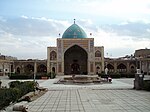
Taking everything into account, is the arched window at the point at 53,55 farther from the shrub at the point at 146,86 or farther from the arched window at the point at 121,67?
the shrub at the point at 146,86

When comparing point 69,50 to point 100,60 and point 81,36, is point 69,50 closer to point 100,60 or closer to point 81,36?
point 81,36

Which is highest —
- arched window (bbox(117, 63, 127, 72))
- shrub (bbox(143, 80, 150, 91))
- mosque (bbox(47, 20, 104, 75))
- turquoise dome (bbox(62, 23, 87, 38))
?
turquoise dome (bbox(62, 23, 87, 38))

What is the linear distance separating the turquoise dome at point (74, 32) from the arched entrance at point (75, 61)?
2.62 metres

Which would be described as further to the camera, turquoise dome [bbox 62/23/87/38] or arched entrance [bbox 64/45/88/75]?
arched entrance [bbox 64/45/88/75]

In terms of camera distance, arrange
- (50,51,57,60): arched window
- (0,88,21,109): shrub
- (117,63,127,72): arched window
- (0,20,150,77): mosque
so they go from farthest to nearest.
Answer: (117,63,127,72): arched window, (50,51,57,60): arched window, (0,20,150,77): mosque, (0,88,21,109): shrub

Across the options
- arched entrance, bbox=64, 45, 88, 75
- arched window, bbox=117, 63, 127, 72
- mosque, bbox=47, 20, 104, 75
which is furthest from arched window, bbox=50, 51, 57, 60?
arched window, bbox=117, 63, 127, 72

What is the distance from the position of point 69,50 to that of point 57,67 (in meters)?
5.54

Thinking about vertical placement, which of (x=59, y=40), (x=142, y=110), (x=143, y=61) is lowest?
(x=142, y=110)

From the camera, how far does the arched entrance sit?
1994 inches

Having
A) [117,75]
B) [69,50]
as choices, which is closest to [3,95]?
[117,75]

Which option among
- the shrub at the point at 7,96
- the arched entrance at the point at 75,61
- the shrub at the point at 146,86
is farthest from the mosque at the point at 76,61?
the shrub at the point at 7,96

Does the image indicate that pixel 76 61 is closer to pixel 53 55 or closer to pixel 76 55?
pixel 76 55

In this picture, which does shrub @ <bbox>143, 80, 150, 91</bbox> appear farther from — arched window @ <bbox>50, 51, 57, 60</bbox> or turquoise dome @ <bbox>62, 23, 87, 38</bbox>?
turquoise dome @ <bbox>62, 23, 87, 38</bbox>

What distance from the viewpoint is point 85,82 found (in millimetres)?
25422
